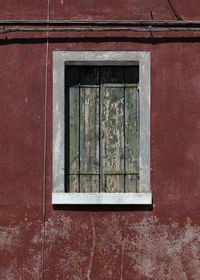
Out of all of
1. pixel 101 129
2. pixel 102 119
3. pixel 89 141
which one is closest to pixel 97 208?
pixel 89 141

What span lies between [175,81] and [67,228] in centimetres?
238

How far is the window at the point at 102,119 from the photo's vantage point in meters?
6.17

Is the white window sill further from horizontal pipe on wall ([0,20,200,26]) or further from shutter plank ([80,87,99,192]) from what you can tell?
horizontal pipe on wall ([0,20,200,26])

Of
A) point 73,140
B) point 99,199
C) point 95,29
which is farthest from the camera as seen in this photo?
point 73,140

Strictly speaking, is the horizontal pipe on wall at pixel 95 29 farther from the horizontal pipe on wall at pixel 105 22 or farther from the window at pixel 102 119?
the window at pixel 102 119

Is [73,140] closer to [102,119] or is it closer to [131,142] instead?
[102,119]

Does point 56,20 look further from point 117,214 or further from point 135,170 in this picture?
point 117,214

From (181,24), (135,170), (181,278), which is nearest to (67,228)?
(135,170)

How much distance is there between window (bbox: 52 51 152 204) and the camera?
617 cm

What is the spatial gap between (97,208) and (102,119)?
119cm

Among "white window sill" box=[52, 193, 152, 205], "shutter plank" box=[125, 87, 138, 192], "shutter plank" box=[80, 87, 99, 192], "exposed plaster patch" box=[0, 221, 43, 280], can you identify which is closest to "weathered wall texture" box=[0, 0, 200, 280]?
"exposed plaster patch" box=[0, 221, 43, 280]

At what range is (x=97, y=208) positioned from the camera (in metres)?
6.10

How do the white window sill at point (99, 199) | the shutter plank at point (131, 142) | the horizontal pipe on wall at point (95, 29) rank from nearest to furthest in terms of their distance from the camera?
1. the white window sill at point (99, 199)
2. the horizontal pipe on wall at point (95, 29)
3. the shutter plank at point (131, 142)

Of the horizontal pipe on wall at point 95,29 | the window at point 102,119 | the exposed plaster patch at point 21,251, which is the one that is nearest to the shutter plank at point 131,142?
the window at point 102,119
